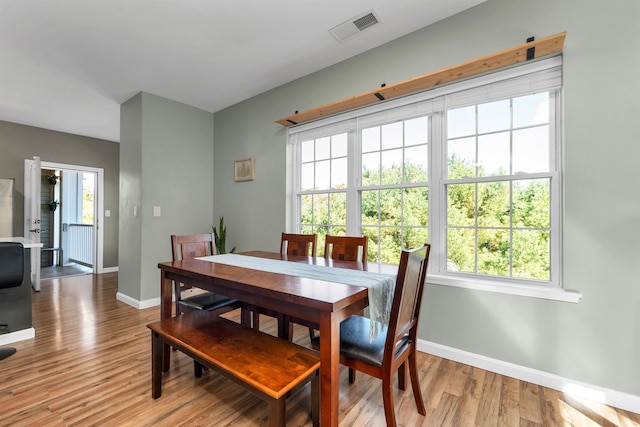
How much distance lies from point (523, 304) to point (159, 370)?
2394 millimetres

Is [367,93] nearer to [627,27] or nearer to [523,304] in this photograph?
[627,27]

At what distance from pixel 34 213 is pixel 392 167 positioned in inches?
205

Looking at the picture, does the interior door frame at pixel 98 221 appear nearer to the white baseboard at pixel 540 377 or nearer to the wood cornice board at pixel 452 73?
the wood cornice board at pixel 452 73

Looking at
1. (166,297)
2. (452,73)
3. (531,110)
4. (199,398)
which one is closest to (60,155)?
(166,297)

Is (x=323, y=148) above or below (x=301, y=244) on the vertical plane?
above

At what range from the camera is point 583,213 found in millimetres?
1755

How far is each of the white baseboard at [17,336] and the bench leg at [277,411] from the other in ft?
9.20

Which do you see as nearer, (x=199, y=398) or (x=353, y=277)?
(x=353, y=277)

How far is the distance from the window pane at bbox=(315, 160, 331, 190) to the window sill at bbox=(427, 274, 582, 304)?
1.45 m

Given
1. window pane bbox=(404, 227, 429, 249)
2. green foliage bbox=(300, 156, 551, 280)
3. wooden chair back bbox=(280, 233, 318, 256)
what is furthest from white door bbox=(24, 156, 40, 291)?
window pane bbox=(404, 227, 429, 249)

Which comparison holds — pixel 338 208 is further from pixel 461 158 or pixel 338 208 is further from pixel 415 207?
pixel 461 158

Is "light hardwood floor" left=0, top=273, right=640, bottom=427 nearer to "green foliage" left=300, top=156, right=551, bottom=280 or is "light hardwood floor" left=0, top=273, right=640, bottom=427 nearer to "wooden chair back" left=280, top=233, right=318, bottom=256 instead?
"green foliage" left=300, top=156, right=551, bottom=280

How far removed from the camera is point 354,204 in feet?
9.35

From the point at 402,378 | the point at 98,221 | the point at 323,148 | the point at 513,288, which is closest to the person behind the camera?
the point at 402,378
